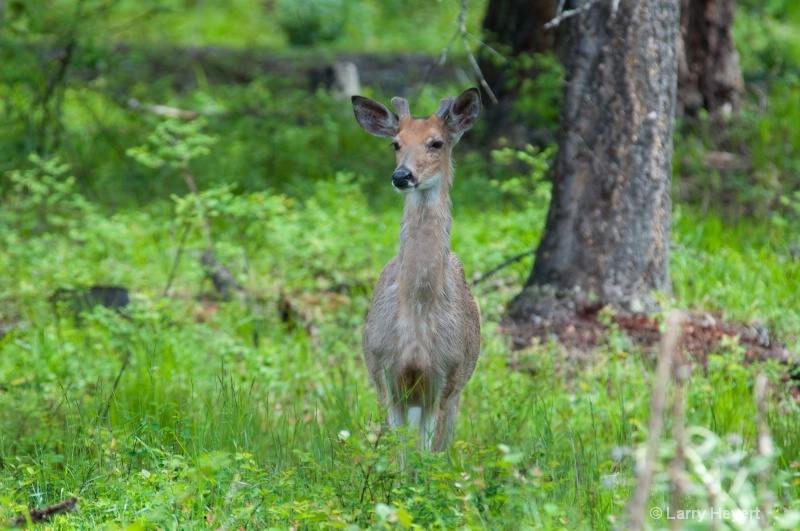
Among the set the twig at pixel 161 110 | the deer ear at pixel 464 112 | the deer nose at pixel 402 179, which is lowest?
the twig at pixel 161 110

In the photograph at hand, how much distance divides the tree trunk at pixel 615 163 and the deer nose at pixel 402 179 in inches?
89.7

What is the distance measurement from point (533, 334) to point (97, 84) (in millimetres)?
6352

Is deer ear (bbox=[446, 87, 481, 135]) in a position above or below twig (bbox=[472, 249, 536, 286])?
above

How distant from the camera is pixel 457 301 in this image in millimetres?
5246

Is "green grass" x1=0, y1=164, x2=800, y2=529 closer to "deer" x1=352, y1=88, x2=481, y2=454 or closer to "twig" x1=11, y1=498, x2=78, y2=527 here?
"twig" x1=11, y1=498, x2=78, y2=527

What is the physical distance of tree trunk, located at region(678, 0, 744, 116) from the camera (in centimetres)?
1074

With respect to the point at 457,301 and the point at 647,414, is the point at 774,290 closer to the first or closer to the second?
the point at 647,414

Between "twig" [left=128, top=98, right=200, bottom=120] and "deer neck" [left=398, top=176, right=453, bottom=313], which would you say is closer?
"deer neck" [left=398, top=176, right=453, bottom=313]

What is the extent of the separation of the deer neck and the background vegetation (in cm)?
78

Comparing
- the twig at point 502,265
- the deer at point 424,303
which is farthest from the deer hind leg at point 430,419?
the twig at point 502,265

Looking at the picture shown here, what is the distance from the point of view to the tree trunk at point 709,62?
10.7m

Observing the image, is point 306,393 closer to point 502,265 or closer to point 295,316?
point 295,316

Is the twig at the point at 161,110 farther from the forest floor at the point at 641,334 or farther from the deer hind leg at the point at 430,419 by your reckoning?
the deer hind leg at the point at 430,419

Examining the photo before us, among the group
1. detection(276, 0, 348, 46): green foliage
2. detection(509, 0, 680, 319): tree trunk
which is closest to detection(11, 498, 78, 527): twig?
detection(509, 0, 680, 319): tree trunk
